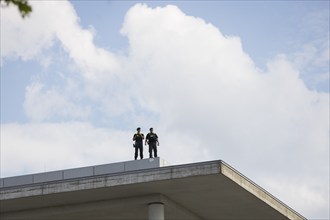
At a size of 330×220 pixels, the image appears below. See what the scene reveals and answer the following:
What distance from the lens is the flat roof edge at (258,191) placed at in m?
28.9

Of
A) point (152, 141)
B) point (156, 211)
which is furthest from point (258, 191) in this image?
point (152, 141)

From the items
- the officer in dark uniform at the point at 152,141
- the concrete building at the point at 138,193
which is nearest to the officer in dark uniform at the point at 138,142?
the officer in dark uniform at the point at 152,141

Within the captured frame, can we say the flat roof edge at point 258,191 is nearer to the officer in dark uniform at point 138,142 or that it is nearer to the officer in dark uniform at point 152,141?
the officer in dark uniform at point 152,141

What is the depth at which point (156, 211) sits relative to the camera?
31391 mm

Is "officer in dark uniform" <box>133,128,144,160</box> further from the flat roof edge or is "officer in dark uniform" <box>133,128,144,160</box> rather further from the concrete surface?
the flat roof edge

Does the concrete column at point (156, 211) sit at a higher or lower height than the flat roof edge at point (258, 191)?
→ lower

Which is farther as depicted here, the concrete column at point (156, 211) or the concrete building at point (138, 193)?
the concrete column at point (156, 211)

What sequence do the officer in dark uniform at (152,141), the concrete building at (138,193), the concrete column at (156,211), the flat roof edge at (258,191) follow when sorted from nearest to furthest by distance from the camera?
the flat roof edge at (258,191) < the concrete building at (138,193) < the concrete column at (156,211) < the officer in dark uniform at (152,141)

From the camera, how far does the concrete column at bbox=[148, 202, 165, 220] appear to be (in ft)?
102

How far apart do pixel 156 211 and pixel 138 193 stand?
1129 millimetres

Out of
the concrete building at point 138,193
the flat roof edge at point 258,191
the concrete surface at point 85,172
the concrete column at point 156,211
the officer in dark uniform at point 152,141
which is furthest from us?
the officer in dark uniform at point 152,141

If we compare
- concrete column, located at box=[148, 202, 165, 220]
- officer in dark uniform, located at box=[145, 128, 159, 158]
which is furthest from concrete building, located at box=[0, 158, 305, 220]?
officer in dark uniform, located at box=[145, 128, 159, 158]

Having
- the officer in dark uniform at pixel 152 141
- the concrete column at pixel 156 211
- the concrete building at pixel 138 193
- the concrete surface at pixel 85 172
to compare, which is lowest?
the concrete column at pixel 156 211

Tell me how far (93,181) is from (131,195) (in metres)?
2.60
